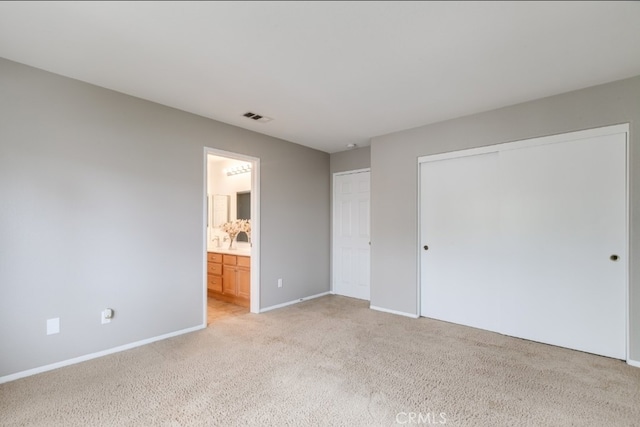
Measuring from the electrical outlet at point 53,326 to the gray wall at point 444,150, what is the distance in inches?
134

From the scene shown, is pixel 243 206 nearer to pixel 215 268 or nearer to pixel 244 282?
pixel 215 268

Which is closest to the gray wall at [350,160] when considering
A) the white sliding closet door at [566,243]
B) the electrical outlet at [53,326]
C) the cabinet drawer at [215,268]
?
the white sliding closet door at [566,243]

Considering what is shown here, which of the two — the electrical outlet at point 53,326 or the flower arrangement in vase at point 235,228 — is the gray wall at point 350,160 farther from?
the electrical outlet at point 53,326

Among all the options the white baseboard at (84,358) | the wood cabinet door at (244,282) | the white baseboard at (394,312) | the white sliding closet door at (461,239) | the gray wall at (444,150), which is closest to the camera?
the white baseboard at (84,358)

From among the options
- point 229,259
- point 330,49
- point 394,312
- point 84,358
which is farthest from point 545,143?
point 84,358

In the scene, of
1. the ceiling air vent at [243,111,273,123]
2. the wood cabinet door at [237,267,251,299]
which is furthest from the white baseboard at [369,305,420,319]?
the ceiling air vent at [243,111,273,123]

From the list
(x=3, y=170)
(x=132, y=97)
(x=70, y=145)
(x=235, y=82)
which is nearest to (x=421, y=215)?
(x=235, y=82)

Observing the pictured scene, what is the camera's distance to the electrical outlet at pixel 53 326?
99.5 inches

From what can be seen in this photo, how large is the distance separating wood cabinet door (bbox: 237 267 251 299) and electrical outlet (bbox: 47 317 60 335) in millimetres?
2114

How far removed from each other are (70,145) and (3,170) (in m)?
0.48

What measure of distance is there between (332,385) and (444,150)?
2.84 m

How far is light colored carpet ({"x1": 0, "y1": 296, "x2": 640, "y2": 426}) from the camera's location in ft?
6.40

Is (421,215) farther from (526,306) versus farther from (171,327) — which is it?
(171,327)

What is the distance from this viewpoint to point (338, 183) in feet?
17.3
